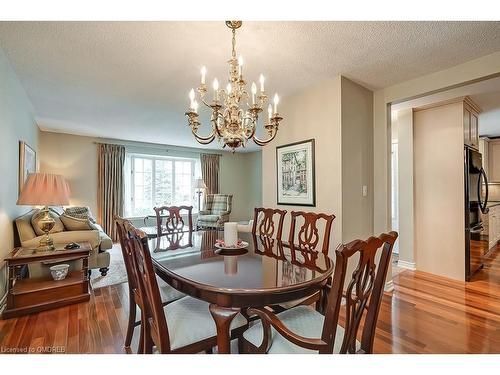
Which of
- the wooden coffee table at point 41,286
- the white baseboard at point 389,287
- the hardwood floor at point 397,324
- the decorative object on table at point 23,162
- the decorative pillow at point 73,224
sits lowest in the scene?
the hardwood floor at point 397,324

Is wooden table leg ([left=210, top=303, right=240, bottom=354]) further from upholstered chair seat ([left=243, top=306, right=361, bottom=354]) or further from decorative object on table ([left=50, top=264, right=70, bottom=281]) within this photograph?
decorative object on table ([left=50, top=264, right=70, bottom=281])

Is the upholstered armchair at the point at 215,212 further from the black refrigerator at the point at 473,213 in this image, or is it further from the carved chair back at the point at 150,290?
the carved chair back at the point at 150,290

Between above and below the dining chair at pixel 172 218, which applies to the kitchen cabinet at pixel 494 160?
above

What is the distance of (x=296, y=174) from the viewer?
10.2ft

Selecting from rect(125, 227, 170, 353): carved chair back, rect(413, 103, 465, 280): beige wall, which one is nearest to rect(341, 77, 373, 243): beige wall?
rect(413, 103, 465, 280): beige wall

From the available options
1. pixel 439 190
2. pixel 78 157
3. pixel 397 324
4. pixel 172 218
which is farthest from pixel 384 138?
pixel 78 157

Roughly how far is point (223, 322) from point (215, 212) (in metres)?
5.63

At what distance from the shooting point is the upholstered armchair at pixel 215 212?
6.30 metres

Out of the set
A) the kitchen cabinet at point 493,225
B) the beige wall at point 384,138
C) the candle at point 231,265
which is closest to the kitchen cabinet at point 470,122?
the beige wall at point 384,138

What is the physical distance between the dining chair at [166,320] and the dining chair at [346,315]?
22cm

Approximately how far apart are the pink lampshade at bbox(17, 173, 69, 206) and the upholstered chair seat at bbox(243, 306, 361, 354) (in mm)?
2256

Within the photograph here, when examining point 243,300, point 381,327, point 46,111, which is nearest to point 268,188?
point 381,327

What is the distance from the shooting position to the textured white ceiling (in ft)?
6.09
